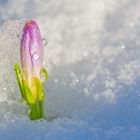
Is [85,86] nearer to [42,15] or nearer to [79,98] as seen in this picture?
[79,98]

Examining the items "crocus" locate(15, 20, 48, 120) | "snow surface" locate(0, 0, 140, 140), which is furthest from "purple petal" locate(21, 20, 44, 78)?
"snow surface" locate(0, 0, 140, 140)

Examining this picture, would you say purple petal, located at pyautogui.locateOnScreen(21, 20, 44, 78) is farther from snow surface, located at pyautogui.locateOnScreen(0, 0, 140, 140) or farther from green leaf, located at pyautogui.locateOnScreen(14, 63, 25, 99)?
snow surface, located at pyautogui.locateOnScreen(0, 0, 140, 140)

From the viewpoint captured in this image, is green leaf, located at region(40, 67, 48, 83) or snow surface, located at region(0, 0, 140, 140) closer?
snow surface, located at region(0, 0, 140, 140)

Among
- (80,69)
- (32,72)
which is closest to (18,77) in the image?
(32,72)

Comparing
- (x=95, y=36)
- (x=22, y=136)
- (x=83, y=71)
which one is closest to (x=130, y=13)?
(x=95, y=36)

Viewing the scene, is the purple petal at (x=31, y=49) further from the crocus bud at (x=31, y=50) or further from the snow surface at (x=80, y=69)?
the snow surface at (x=80, y=69)

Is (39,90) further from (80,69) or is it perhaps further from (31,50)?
(80,69)
